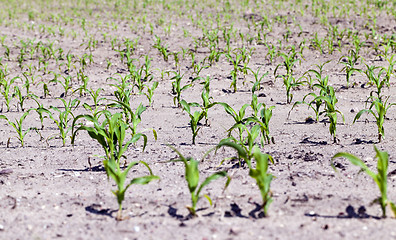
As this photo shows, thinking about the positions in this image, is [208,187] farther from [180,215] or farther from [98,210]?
[98,210]

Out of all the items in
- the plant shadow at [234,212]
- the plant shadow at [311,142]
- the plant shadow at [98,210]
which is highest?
the plant shadow at [311,142]

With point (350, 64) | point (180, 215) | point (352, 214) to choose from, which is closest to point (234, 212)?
point (180, 215)

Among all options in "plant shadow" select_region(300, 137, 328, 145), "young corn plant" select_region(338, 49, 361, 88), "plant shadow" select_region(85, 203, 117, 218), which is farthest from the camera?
"young corn plant" select_region(338, 49, 361, 88)

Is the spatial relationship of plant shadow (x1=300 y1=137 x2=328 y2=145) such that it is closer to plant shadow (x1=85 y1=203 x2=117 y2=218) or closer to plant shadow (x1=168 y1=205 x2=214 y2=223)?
plant shadow (x1=168 y1=205 x2=214 y2=223)

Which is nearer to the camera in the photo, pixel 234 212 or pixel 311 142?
pixel 234 212

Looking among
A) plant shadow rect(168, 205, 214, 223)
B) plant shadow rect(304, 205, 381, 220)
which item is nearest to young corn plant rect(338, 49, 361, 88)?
plant shadow rect(304, 205, 381, 220)

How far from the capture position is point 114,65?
841 cm

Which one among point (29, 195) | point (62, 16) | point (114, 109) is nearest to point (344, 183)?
point (29, 195)

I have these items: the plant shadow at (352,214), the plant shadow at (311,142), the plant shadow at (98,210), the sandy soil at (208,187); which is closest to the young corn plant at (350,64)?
the sandy soil at (208,187)

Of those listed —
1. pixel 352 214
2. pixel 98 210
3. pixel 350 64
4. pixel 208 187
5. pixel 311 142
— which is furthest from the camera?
pixel 350 64

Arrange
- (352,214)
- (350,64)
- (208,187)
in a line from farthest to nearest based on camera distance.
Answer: (350,64), (208,187), (352,214)

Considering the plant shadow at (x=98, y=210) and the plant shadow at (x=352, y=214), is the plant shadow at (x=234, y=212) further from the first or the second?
the plant shadow at (x=98, y=210)

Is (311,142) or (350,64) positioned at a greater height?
(350,64)

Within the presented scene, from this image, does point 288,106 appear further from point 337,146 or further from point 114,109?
point 114,109
